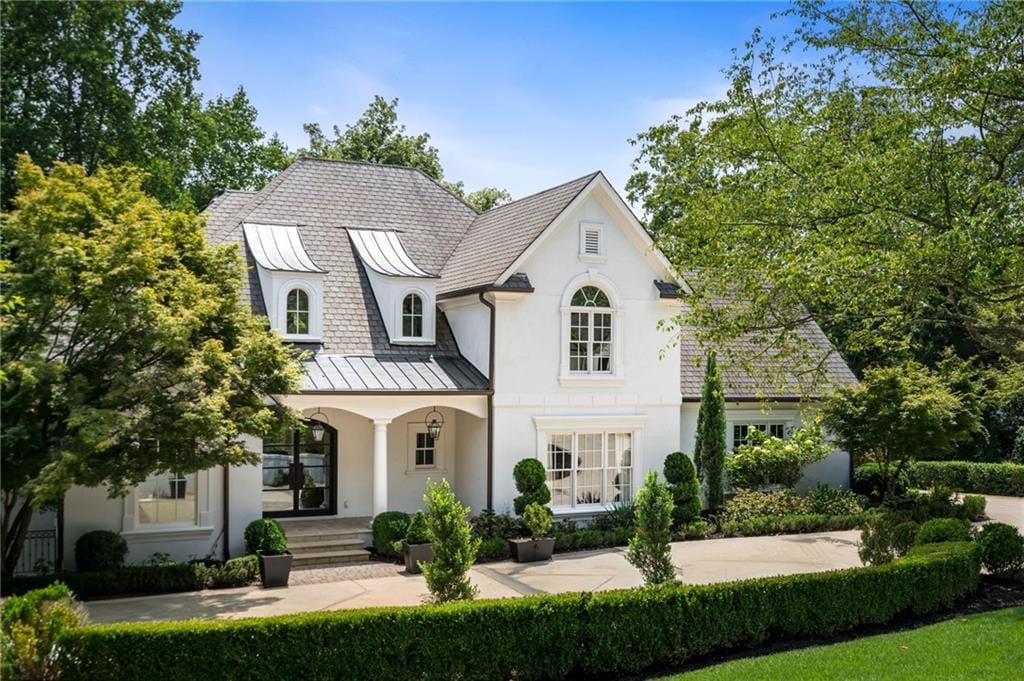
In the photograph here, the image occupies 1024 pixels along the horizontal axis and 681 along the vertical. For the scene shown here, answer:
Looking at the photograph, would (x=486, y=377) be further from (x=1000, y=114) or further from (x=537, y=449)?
(x=1000, y=114)

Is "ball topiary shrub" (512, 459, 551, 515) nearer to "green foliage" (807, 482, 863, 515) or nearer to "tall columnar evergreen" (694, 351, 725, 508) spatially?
"tall columnar evergreen" (694, 351, 725, 508)

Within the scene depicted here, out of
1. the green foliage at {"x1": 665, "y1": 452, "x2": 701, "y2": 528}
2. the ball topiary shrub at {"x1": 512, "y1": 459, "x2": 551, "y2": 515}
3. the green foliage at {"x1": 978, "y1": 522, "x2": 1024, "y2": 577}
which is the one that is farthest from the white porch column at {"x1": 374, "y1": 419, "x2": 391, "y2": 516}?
the green foliage at {"x1": 978, "y1": 522, "x2": 1024, "y2": 577}

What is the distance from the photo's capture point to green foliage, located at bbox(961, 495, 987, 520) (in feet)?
81.0

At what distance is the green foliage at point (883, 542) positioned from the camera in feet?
51.6

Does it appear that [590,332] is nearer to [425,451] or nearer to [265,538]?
[425,451]

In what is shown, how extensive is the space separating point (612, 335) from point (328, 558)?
8.75 m

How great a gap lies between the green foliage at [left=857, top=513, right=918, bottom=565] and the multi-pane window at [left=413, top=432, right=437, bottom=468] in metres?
10.4

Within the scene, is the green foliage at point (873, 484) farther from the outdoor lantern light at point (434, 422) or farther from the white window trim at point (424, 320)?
the white window trim at point (424, 320)

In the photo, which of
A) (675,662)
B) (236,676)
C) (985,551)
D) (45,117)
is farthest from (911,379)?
(45,117)

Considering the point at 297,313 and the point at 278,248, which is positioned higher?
the point at 278,248

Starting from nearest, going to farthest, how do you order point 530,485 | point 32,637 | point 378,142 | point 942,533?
1. point 32,637
2. point 942,533
3. point 530,485
4. point 378,142

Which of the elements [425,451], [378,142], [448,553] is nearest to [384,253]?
[425,451]

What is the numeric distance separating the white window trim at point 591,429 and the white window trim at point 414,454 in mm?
2680

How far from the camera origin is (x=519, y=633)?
456 inches
